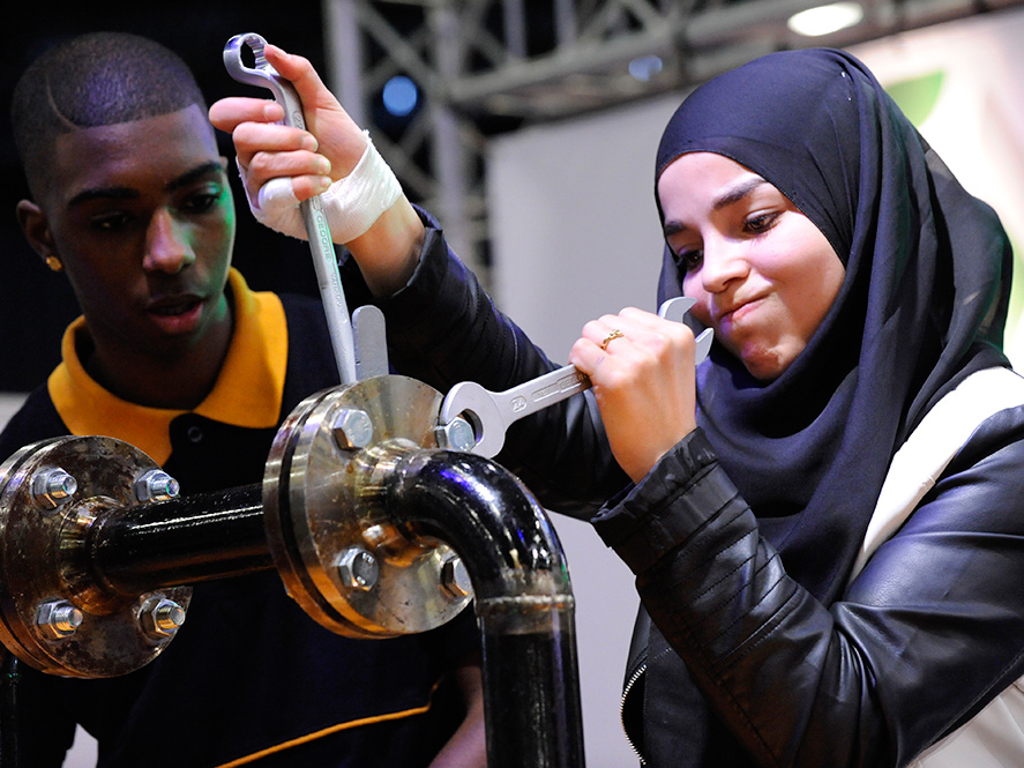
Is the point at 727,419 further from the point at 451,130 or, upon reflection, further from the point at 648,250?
the point at 451,130

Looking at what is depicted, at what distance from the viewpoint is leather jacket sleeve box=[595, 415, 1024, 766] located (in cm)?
93

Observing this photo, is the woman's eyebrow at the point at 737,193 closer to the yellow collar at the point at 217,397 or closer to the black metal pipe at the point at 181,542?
the yellow collar at the point at 217,397

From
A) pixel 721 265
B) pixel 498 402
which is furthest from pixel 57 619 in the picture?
pixel 721 265

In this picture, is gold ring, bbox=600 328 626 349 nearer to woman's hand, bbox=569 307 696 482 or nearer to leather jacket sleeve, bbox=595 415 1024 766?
woman's hand, bbox=569 307 696 482

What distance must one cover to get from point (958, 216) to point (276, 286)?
116 inches

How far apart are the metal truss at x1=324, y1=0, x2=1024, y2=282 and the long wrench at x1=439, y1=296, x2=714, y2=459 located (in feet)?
8.50

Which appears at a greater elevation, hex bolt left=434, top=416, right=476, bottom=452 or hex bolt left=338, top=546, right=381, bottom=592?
hex bolt left=434, top=416, right=476, bottom=452

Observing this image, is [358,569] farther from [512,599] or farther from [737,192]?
[737,192]

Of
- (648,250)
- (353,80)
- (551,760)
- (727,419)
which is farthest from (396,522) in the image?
A: (353,80)

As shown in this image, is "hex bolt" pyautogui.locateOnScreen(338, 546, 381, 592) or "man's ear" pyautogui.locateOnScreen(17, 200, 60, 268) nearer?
"hex bolt" pyautogui.locateOnScreen(338, 546, 381, 592)

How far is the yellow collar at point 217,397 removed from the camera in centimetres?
144

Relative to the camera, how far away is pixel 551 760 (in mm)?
517

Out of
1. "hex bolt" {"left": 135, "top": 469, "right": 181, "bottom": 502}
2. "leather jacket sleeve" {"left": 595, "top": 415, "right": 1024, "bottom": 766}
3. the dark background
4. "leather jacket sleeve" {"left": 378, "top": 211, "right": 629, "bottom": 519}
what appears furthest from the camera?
the dark background

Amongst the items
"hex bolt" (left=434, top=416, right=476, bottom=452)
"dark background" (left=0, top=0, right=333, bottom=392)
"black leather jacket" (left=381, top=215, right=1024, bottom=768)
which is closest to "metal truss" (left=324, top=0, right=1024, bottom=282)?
"dark background" (left=0, top=0, right=333, bottom=392)
